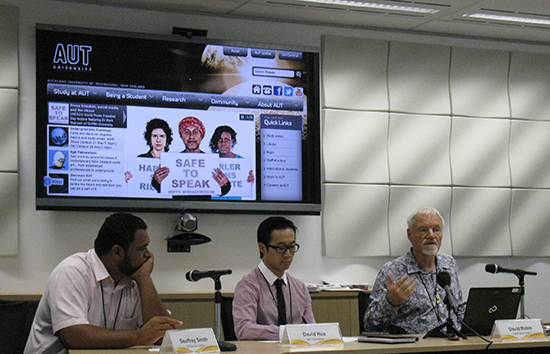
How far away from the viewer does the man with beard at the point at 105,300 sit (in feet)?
10.00

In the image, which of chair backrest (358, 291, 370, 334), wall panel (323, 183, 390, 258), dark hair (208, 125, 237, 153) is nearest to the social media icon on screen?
dark hair (208, 125, 237, 153)

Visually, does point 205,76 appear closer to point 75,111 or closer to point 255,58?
point 255,58

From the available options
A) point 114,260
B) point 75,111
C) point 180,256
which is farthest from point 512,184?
A: point 114,260

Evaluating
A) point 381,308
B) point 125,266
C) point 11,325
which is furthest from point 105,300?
point 381,308

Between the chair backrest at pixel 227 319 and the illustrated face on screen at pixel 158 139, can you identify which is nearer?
the chair backrest at pixel 227 319

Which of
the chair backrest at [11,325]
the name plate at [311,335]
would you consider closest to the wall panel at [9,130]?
the chair backrest at [11,325]

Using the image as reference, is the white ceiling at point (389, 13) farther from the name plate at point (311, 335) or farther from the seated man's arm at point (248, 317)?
the name plate at point (311, 335)

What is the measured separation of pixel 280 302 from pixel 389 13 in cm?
282

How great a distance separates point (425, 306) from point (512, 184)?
2.56 meters

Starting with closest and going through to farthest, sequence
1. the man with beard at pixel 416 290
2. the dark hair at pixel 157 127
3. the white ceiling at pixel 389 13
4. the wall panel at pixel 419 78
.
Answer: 1. the man with beard at pixel 416 290
2. the dark hair at pixel 157 127
3. the white ceiling at pixel 389 13
4. the wall panel at pixel 419 78

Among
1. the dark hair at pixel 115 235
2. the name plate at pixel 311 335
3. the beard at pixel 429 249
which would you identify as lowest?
the name plate at pixel 311 335

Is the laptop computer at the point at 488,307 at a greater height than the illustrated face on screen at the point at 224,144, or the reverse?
the illustrated face on screen at the point at 224,144

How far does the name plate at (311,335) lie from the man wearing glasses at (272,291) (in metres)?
0.48

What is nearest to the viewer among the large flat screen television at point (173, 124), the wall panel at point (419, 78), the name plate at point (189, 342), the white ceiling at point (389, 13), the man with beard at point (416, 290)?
the name plate at point (189, 342)
